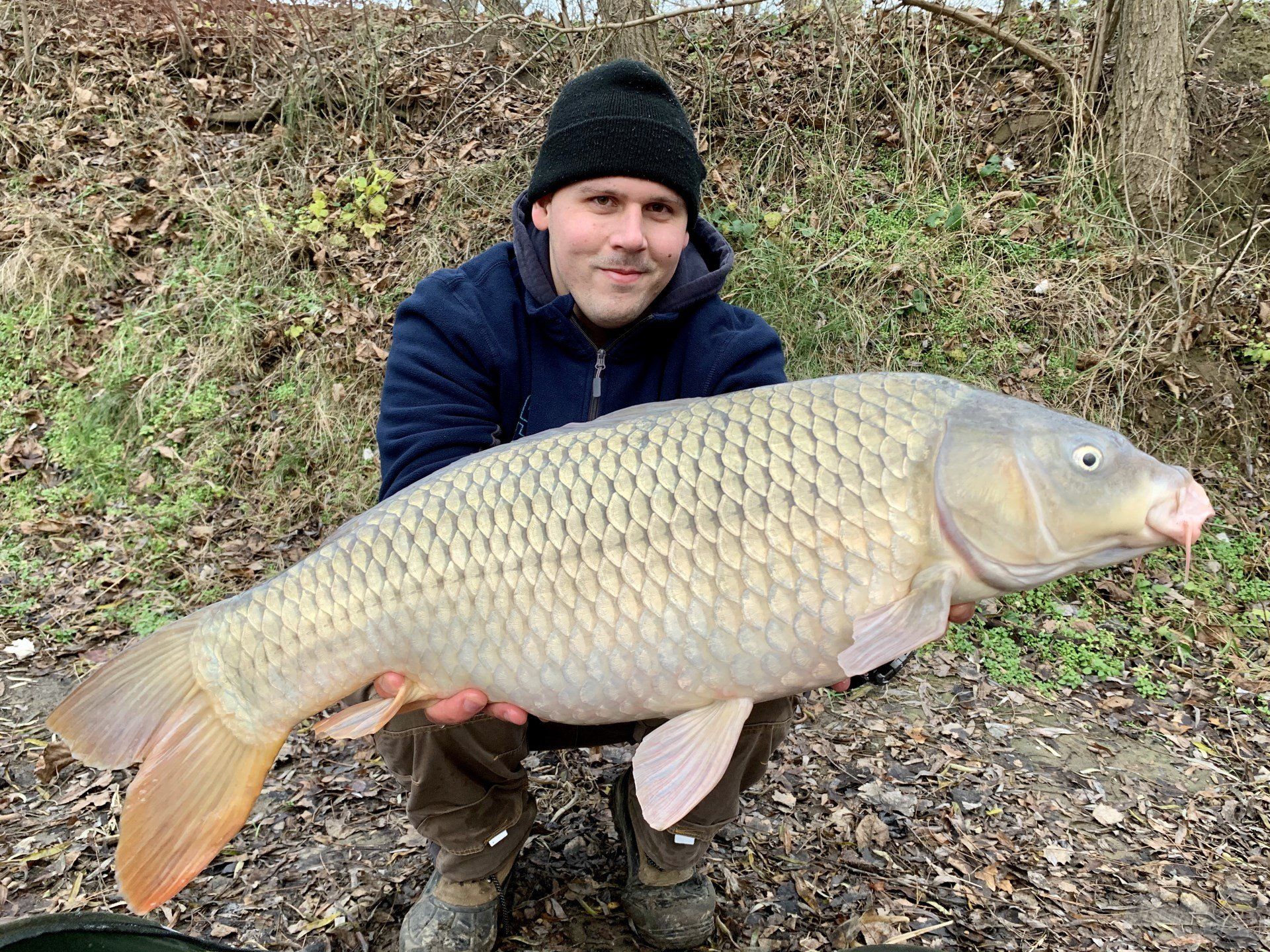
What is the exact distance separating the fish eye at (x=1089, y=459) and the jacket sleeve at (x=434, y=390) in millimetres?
1034

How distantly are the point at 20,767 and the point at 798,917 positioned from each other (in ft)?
5.83

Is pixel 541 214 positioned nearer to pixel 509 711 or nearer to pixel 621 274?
pixel 621 274

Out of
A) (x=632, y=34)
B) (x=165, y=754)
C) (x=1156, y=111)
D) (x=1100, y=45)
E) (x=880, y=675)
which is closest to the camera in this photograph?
(x=165, y=754)

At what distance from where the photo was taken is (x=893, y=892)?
5.70 ft

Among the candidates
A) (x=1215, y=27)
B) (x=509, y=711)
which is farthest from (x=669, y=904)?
(x=1215, y=27)

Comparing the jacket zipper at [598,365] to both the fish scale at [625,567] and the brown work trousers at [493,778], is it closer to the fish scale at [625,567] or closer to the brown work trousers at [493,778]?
the fish scale at [625,567]

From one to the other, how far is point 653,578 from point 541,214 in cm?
102

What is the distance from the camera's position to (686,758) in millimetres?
1227

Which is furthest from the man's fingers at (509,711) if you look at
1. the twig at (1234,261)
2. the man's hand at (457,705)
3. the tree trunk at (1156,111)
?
the tree trunk at (1156,111)

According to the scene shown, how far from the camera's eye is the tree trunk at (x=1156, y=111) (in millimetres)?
3506

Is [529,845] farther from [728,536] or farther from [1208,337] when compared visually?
[1208,337]

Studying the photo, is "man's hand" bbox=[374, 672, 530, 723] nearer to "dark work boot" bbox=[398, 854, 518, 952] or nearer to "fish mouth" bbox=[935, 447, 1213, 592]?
"dark work boot" bbox=[398, 854, 518, 952]

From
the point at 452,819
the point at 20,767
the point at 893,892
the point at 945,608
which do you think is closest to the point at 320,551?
the point at 452,819

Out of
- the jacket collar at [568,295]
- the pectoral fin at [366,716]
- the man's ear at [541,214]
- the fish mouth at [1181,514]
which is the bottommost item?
the pectoral fin at [366,716]
